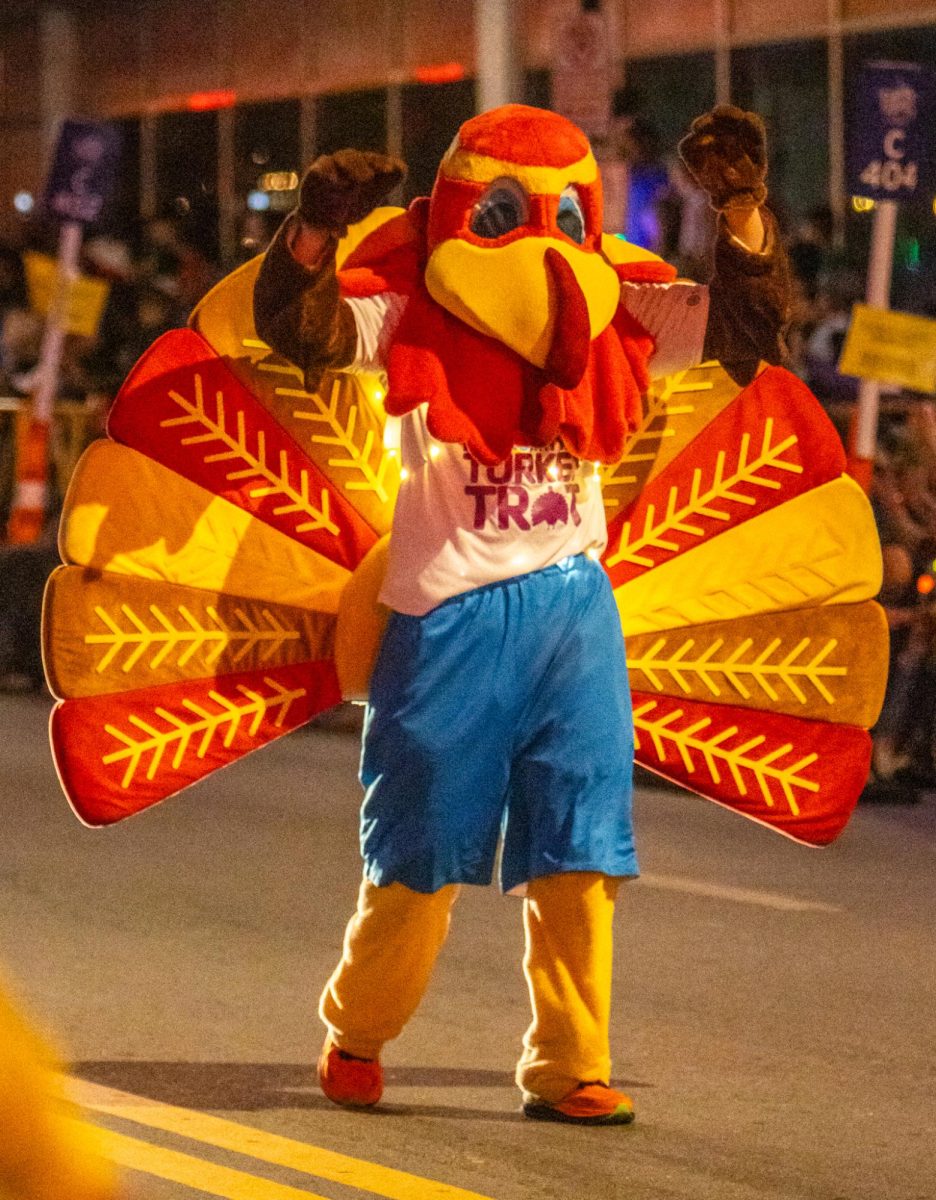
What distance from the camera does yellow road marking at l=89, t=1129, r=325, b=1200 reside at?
14.4ft

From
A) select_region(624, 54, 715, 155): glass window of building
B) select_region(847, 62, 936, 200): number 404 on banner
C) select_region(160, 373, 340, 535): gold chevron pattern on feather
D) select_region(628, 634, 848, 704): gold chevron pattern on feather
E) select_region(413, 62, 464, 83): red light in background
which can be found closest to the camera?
select_region(160, 373, 340, 535): gold chevron pattern on feather

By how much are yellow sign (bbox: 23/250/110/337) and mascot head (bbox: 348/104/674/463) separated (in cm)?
1168

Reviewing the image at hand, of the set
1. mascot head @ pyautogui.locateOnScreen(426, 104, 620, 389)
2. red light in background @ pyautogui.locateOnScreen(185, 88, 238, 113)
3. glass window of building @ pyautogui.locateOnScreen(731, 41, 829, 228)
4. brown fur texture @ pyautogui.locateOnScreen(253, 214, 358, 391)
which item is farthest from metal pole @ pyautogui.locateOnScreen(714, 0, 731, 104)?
brown fur texture @ pyautogui.locateOnScreen(253, 214, 358, 391)

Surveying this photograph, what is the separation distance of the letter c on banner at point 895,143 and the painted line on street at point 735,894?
4.60 meters

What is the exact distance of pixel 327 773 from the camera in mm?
10656

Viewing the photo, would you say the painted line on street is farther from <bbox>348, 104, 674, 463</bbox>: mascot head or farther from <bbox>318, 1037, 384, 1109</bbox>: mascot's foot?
<bbox>348, 104, 674, 463</bbox>: mascot head

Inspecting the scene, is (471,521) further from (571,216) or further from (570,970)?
(570,970)

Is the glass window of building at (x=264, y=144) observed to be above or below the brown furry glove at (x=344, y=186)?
above

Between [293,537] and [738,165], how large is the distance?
123cm

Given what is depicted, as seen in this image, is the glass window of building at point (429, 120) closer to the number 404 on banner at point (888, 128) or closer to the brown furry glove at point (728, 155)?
the number 404 on banner at point (888, 128)

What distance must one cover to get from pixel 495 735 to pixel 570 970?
0.50 metres

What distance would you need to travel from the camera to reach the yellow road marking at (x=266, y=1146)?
14.6 feet

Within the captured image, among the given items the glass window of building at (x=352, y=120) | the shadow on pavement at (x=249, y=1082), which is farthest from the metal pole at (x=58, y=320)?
the shadow on pavement at (x=249, y=1082)

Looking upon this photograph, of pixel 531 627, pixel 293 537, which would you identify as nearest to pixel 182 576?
pixel 293 537
